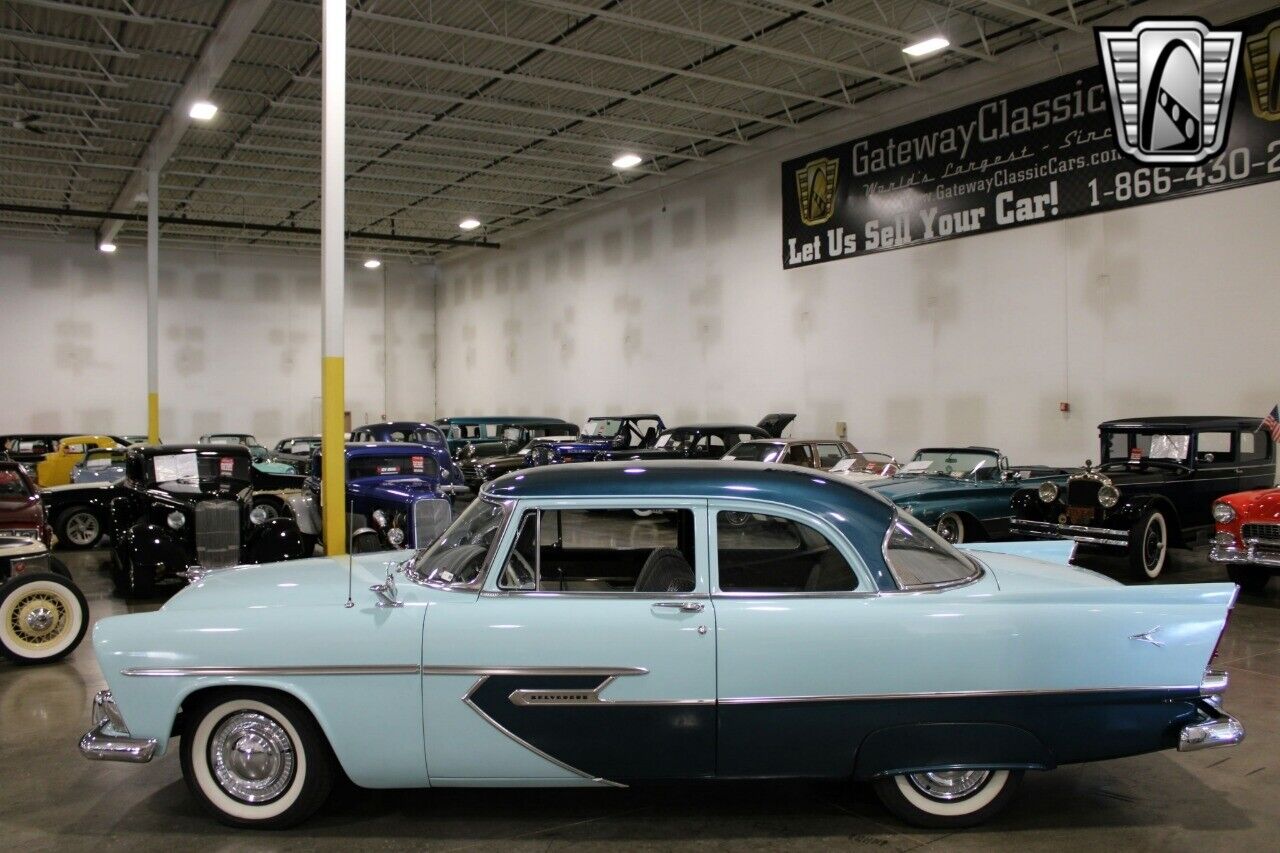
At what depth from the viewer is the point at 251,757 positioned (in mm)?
3805

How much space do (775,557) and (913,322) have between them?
44.6ft

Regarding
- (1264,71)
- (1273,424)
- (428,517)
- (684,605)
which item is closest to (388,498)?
(428,517)

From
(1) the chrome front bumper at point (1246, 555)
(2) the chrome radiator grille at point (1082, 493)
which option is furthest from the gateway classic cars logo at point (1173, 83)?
(1) the chrome front bumper at point (1246, 555)

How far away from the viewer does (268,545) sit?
886 centimetres

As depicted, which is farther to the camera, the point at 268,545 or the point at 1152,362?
the point at 1152,362

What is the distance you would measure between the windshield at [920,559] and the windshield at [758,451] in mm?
8639

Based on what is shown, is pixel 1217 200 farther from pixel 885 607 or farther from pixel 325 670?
pixel 325 670

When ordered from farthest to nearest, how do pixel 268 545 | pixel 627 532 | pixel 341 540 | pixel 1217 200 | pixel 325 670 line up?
pixel 1217 200 → pixel 268 545 → pixel 341 540 → pixel 627 532 → pixel 325 670

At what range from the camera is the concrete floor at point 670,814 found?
146 inches

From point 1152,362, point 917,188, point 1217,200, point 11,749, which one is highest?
point 917,188

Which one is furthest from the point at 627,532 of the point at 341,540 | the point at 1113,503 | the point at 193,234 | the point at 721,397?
the point at 193,234

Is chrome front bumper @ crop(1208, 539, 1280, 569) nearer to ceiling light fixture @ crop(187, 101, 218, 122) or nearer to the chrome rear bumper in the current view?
the chrome rear bumper

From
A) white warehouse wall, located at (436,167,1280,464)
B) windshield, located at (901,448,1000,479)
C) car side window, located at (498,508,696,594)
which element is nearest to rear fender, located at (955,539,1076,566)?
car side window, located at (498,508,696,594)

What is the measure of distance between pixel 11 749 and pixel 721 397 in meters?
17.3
